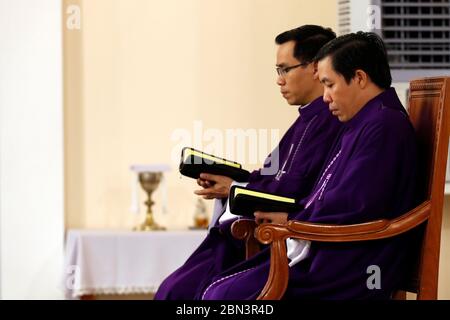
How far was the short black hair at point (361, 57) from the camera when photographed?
3.27 metres

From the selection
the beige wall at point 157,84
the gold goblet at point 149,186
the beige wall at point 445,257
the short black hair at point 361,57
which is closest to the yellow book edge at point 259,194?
the short black hair at point 361,57

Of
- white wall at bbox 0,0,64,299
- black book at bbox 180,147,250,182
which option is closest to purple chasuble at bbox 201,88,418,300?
black book at bbox 180,147,250,182

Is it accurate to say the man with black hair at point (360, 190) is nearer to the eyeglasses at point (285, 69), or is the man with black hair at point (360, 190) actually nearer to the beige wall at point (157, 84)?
the eyeglasses at point (285, 69)

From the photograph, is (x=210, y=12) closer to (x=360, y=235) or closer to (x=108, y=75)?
(x=108, y=75)

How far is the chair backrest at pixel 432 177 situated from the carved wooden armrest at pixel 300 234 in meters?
0.12

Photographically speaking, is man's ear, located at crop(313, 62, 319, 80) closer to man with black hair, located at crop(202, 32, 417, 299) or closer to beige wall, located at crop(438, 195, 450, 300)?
man with black hair, located at crop(202, 32, 417, 299)

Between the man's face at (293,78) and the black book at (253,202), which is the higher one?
the man's face at (293,78)

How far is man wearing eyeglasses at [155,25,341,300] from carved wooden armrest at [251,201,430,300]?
582 millimetres

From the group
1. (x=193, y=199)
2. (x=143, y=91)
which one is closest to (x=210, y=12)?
(x=143, y=91)

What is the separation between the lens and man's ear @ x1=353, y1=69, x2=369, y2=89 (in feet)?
10.7

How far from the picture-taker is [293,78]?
12.5 feet

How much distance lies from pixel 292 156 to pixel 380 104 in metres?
0.67

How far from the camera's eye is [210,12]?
6.20m
